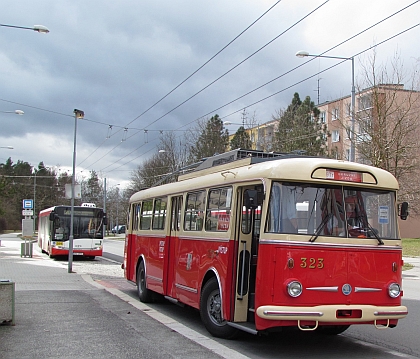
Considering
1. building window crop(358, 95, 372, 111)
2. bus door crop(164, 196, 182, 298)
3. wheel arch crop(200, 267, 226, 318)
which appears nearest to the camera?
wheel arch crop(200, 267, 226, 318)

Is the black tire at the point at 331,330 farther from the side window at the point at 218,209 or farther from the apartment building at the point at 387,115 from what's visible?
the apartment building at the point at 387,115

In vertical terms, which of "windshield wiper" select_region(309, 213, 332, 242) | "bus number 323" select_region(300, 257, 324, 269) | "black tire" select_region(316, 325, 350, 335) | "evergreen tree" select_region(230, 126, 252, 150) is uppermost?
"evergreen tree" select_region(230, 126, 252, 150)

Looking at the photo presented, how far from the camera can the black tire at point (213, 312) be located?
→ 834 centimetres

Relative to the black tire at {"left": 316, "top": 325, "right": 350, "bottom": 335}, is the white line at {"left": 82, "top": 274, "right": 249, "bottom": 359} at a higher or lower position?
lower

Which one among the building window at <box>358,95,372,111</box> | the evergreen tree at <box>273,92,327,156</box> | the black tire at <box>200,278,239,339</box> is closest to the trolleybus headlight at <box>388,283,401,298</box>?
the black tire at <box>200,278,239,339</box>

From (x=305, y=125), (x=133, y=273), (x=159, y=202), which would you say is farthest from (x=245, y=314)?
(x=305, y=125)

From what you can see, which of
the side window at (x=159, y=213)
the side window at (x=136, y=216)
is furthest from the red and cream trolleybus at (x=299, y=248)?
the side window at (x=136, y=216)

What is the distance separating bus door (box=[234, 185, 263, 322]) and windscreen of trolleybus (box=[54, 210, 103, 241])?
20.5 metres

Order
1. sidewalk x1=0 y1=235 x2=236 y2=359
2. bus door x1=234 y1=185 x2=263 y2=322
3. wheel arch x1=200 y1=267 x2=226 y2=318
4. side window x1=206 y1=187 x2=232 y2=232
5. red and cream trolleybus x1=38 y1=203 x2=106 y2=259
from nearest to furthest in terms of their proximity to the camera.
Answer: sidewalk x1=0 y1=235 x2=236 y2=359
bus door x1=234 y1=185 x2=263 y2=322
wheel arch x1=200 y1=267 x2=226 y2=318
side window x1=206 y1=187 x2=232 y2=232
red and cream trolleybus x1=38 y1=203 x2=106 y2=259

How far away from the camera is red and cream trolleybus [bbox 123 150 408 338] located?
7141mm

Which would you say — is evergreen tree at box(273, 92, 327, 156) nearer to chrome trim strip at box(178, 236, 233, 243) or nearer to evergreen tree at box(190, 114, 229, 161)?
evergreen tree at box(190, 114, 229, 161)

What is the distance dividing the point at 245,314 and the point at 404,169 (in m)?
18.0

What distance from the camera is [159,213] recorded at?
12.1 m

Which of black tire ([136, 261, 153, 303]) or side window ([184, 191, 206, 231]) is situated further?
black tire ([136, 261, 153, 303])
